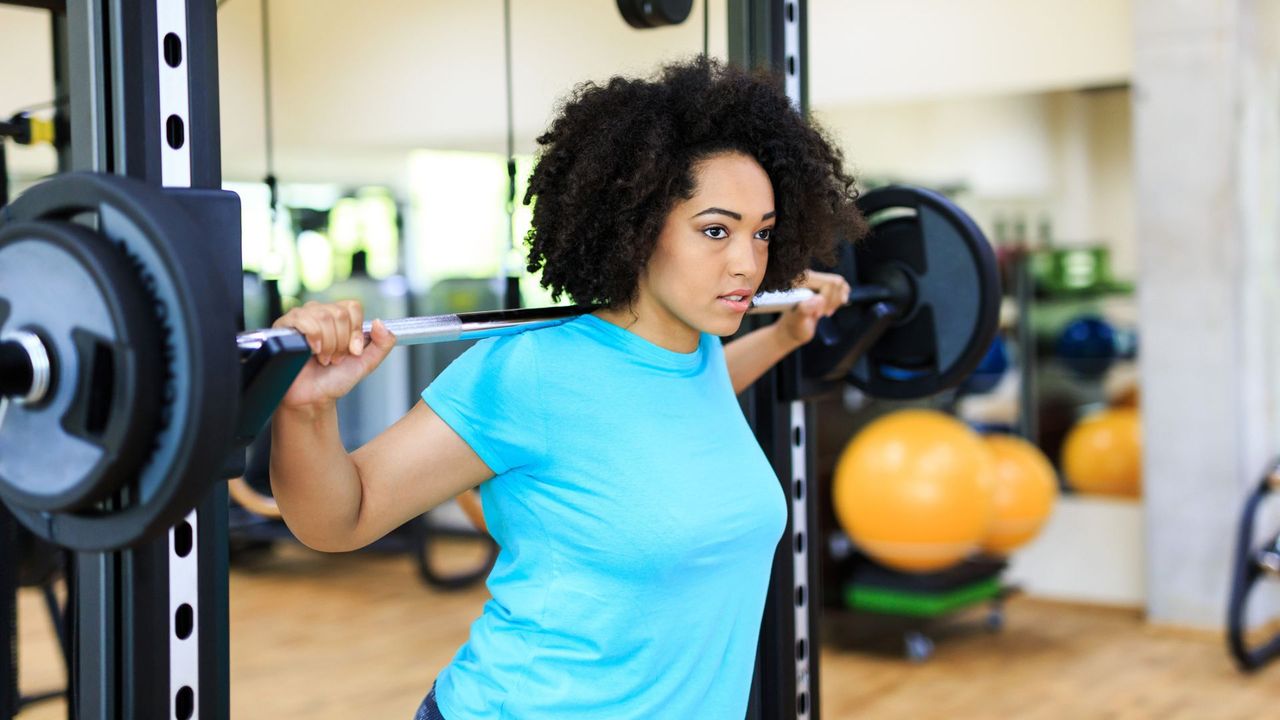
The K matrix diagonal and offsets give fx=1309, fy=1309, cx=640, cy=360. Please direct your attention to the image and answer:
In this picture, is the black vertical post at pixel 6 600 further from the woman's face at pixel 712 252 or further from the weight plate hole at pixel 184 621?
the woman's face at pixel 712 252

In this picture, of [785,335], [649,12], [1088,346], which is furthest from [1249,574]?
[649,12]

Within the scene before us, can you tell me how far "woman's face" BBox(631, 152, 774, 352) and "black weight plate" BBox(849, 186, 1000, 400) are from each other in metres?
0.51

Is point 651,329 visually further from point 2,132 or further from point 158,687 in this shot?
point 2,132

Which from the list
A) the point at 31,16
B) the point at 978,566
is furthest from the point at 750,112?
the point at 31,16

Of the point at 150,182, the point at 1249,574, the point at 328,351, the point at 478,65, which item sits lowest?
the point at 1249,574

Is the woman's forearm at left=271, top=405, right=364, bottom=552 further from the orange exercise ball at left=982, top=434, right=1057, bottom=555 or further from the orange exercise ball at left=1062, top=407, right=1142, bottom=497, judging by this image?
the orange exercise ball at left=1062, top=407, right=1142, bottom=497

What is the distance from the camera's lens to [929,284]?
1.82 metres

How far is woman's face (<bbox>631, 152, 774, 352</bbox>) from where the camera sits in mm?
1279

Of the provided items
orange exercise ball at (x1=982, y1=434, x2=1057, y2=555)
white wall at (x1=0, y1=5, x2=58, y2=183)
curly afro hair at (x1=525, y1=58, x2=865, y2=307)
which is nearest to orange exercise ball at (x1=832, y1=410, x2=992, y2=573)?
orange exercise ball at (x1=982, y1=434, x2=1057, y2=555)

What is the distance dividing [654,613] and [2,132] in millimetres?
1648

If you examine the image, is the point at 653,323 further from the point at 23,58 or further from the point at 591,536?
the point at 23,58

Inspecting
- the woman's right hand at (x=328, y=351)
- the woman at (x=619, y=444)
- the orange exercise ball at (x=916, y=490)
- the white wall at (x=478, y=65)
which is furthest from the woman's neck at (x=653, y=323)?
the orange exercise ball at (x=916, y=490)

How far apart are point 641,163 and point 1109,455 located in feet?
12.9

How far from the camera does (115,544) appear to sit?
2.99ft
